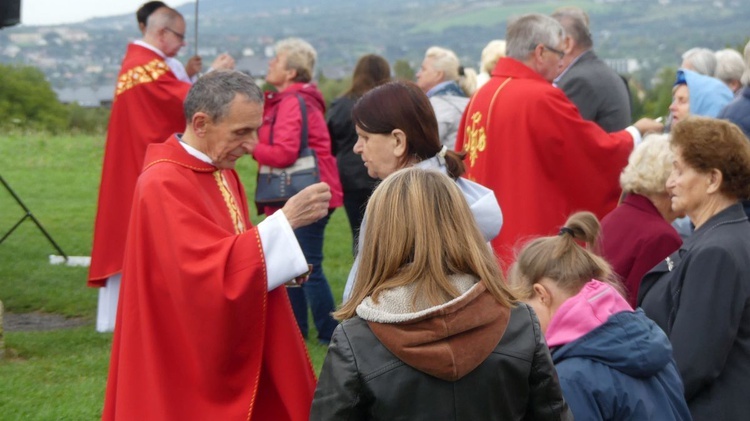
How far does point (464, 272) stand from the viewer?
286cm

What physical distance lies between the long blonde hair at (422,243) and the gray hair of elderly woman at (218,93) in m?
1.31

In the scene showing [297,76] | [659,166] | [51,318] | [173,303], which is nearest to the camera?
[173,303]

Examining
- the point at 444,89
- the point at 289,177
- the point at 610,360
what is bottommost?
the point at 289,177

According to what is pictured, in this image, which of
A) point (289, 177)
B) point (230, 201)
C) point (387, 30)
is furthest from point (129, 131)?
point (387, 30)

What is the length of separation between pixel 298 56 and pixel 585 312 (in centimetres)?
444

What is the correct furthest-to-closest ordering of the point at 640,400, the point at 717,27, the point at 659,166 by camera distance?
the point at 717,27 → the point at 659,166 → the point at 640,400

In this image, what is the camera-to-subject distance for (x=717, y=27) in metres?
65.4

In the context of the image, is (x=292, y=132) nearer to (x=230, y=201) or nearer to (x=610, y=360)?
(x=230, y=201)

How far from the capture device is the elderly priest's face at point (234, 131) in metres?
4.05

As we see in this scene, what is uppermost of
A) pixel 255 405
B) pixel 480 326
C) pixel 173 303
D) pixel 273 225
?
pixel 480 326

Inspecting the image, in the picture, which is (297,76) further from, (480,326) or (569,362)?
(480,326)

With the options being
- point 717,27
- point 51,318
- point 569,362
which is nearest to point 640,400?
point 569,362

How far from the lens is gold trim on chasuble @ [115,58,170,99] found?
7703 mm

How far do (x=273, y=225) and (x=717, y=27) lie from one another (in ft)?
215
